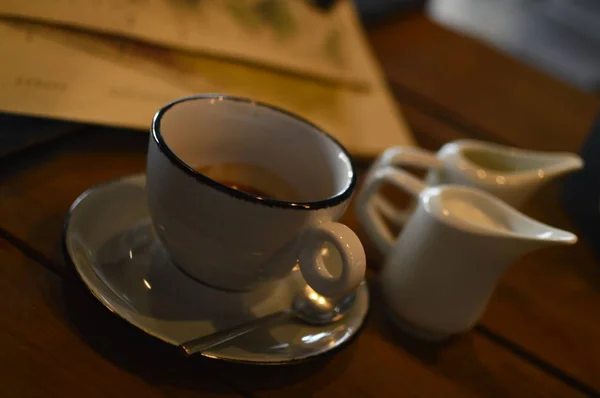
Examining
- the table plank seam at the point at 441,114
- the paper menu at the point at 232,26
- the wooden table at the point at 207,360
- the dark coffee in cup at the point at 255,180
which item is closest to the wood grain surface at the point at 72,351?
the wooden table at the point at 207,360

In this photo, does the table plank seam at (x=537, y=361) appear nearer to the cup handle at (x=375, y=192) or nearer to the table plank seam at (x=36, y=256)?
the cup handle at (x=375, y=192)

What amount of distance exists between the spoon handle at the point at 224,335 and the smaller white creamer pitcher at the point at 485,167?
0.18m

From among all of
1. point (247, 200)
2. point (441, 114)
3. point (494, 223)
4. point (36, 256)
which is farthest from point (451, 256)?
point (441, 114)

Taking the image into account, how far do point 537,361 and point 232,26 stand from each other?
43 cm

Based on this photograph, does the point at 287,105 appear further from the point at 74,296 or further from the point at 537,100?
the point at 537,100

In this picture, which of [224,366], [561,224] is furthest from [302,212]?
[561,224]

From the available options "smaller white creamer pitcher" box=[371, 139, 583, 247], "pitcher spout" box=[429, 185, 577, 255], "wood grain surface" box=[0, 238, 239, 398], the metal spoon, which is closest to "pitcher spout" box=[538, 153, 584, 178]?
"smaller white creamer pitcher" box=[371, 139, 583, 247]

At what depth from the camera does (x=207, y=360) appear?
0.31 metres

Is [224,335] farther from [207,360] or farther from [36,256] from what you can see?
[36,256]

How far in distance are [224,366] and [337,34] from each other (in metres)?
0.50

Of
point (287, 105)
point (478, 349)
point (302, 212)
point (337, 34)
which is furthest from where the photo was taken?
point (337, 34)

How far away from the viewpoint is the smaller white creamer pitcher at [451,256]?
370mm

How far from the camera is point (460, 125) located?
2.42 feet

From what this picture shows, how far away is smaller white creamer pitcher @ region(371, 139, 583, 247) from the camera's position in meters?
0.47
